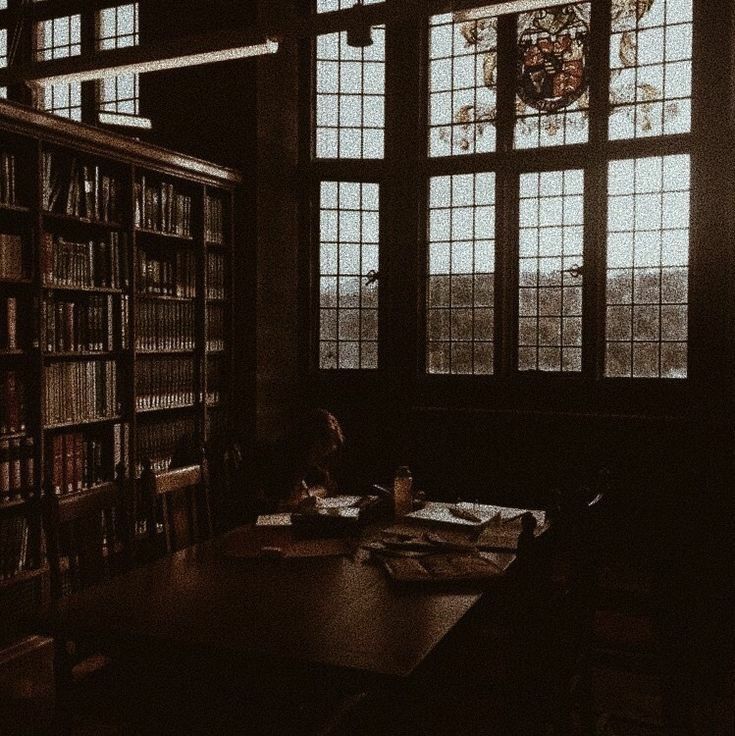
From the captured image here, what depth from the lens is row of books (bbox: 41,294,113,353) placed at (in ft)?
A: 15.1

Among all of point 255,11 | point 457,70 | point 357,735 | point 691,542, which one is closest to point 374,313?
point 457,70

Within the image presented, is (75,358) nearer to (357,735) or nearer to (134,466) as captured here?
(134,466)

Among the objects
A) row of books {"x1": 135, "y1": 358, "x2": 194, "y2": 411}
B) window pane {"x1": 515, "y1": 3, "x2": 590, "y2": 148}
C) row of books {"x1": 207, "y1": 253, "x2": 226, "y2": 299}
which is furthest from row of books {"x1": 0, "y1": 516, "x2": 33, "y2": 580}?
window pane {"x1": 515, "y1": 3, "x2": 590, "y2": 148}

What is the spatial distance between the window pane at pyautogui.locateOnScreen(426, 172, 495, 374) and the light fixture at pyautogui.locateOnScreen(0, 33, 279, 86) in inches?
98.6

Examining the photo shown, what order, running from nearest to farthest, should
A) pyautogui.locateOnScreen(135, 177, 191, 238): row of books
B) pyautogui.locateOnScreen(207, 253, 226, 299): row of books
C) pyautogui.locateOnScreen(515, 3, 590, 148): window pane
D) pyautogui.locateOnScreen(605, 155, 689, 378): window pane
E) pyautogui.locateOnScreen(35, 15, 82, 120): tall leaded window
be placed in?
pyautogui.locateOnScreen(135, 177, 191, 238): row of books < pyautogui.locateOnScreen(605, 155, 689, 378): window pane < pyautogui.locateOnScreen(207, 253, 226, 299): row of books < pyautogui.locateOnScreen(515, 3, 590, 148): window pane < pyautogui.locateOnScreen(35, 15, 82, 120): tall leaded window

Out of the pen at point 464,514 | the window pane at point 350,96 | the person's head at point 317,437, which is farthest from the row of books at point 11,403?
the window pane at point 350,96

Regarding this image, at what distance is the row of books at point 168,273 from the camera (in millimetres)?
5289

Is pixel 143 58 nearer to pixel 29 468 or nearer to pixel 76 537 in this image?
pixel 29 468

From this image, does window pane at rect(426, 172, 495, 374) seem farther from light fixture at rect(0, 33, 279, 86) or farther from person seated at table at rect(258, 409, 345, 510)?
light fixture at rect(0, 33, 279, 86)

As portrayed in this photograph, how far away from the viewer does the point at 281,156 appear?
249 inches

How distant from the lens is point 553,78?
605 centimetres

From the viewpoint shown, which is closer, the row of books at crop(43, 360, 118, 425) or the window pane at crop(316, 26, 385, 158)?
the row of books at crop(43, 360, 118, 425)

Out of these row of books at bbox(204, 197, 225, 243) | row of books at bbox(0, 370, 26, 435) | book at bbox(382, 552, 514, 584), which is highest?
row of books at bbox(204, 197, 225, 243)

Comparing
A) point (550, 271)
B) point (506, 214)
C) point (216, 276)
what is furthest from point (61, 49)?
point (550, 271)
